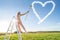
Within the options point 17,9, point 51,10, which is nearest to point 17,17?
point 17,9

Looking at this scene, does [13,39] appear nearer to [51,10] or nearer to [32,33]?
[32,33]

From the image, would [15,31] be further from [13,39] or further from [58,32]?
[58,32]

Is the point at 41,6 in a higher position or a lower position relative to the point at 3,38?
higher

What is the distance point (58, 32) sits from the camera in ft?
18.9

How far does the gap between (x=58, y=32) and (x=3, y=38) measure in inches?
32.6

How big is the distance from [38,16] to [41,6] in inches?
6.0

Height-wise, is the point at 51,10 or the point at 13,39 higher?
the point at 51,10

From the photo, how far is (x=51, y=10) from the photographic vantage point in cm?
562

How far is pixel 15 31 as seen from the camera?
5.60 metres

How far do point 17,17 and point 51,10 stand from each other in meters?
0.52

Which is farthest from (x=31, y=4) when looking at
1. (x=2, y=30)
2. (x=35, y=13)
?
(x=2, y=30)

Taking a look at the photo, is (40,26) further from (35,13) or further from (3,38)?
(3,38)

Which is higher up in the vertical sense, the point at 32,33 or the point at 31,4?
the point at 31,4

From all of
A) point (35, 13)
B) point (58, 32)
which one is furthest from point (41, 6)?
point (58, 32)
